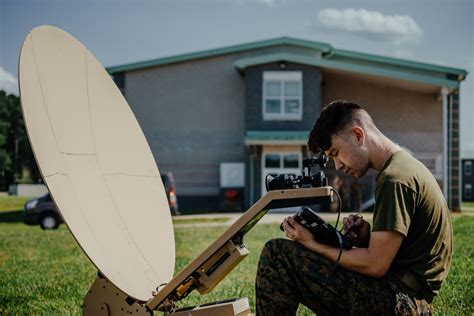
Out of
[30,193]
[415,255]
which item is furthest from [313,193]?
[30,193]

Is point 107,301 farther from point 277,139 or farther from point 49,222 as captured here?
point 277,139

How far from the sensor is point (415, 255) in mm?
3545

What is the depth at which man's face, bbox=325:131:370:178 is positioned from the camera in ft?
12.0

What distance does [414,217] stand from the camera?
3.50 metres

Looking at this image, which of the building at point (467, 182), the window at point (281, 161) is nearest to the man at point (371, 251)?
the window at point (281, 161)

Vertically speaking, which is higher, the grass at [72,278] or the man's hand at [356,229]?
the man's hand at [356,229]

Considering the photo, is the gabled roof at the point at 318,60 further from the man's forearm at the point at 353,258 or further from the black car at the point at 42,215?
the man's forearm at the point at 353,258

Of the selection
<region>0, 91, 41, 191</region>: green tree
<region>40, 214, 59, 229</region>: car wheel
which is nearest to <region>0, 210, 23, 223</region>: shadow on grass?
<region>40, 214, 59, 229</region>: car wheel

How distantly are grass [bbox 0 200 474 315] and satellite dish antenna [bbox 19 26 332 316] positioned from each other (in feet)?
3.83

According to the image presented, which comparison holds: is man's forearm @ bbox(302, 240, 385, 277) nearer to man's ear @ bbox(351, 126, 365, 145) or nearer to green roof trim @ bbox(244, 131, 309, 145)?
man's ear @ bbox(351, 126, 365, 145)

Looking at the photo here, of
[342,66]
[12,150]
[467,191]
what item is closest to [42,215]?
[342,66]

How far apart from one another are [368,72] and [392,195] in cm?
2196

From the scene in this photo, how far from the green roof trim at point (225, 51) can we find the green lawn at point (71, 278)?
50.5ft

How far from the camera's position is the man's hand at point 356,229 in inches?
157
